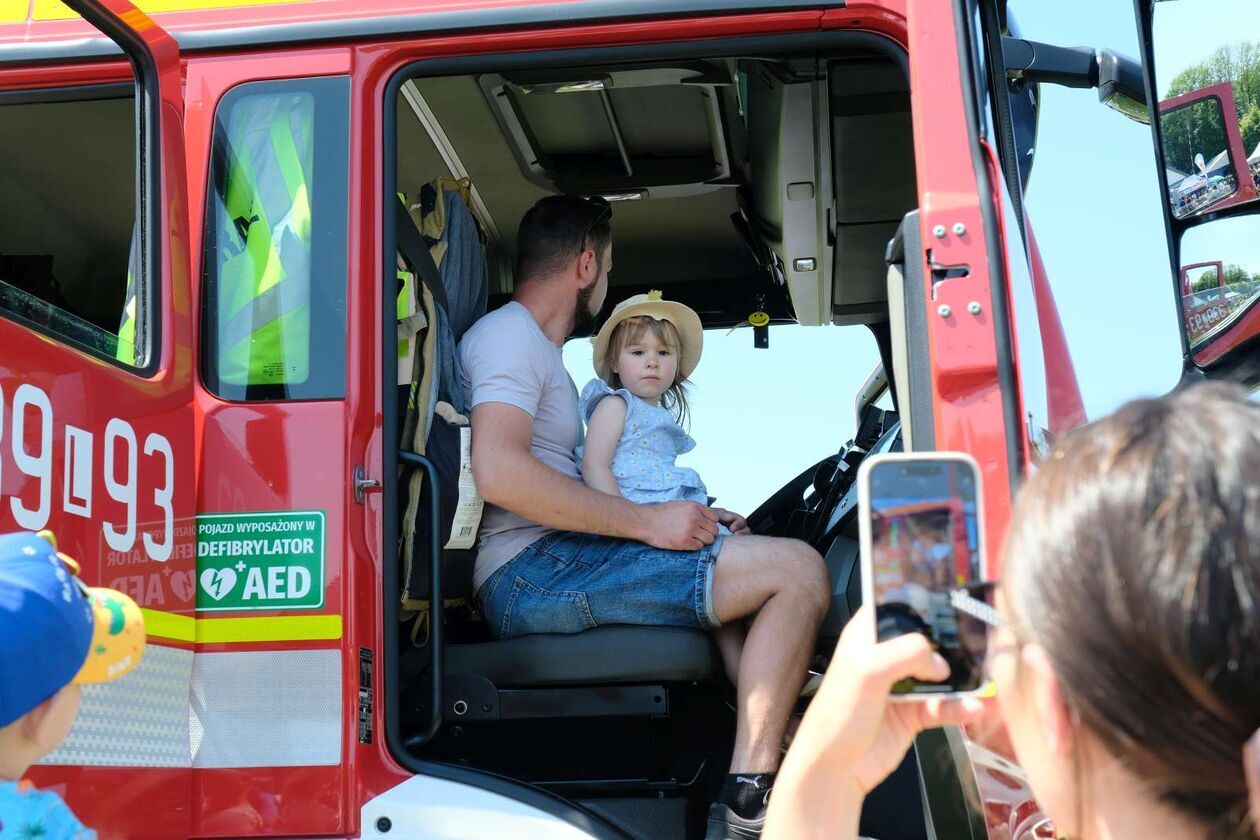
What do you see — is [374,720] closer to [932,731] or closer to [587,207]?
[932,731]

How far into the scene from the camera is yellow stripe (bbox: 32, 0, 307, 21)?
2402 millimetres

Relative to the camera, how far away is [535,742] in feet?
9.45

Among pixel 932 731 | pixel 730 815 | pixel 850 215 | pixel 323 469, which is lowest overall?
pixel 730 815

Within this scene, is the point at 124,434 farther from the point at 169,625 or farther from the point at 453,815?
the point at 453,815

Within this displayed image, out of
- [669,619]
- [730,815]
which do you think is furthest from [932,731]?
[669,619]

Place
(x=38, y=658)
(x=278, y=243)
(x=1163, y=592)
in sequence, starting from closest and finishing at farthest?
(x=1163, y=592) → (x=38, y=658) → (x=278, y=243)

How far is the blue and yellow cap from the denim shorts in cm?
122

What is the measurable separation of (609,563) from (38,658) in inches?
55.6

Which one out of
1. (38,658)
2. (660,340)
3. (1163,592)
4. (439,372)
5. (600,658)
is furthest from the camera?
(660,340)

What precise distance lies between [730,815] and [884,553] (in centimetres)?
154

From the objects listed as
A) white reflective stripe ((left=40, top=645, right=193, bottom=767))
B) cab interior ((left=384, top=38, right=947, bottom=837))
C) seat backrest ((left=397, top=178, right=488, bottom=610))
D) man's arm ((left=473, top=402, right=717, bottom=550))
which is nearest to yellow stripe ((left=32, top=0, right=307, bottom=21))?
cab interior ((left=384, top=38, right=947, bottom=837))

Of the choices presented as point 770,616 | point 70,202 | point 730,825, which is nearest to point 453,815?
point 730,825

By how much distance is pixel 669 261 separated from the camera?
3.90 meters

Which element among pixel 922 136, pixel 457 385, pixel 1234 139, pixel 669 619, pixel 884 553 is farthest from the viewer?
pixel 457 385
